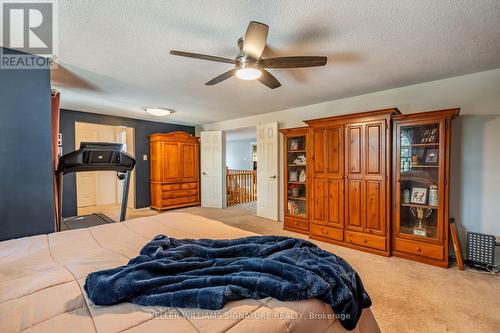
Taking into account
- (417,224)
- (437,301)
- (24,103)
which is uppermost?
(24,103)

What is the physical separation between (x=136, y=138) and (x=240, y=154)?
5.65m

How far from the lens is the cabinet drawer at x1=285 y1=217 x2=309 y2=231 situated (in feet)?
12.6

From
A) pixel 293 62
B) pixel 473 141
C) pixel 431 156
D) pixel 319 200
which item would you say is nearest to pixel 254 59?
pixel 293 62

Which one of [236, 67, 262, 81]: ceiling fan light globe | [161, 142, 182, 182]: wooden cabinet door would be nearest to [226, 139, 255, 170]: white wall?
[161, 142, 182, 182]: wooden cabinet door

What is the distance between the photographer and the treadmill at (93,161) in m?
2.49

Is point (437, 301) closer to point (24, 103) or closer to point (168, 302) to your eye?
point (168, 302)

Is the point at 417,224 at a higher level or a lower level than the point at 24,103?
lower

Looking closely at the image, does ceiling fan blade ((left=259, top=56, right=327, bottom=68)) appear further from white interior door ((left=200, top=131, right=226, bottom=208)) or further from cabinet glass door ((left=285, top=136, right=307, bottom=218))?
white interior door ((left=200, top=131, right=226, bottom=208))

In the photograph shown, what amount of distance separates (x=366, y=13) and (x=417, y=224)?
2.60m

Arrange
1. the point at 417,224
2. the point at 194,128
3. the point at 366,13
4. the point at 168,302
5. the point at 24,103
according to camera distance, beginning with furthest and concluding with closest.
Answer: the point at 194,128 < the point at 417,224 < the point at 24,103 < the point at 366,13 < the point at 168,302

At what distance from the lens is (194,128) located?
6.55 m

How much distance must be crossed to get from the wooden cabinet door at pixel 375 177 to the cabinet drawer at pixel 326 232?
394 millimetres

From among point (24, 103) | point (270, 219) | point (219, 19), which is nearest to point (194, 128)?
point (270, 219)
